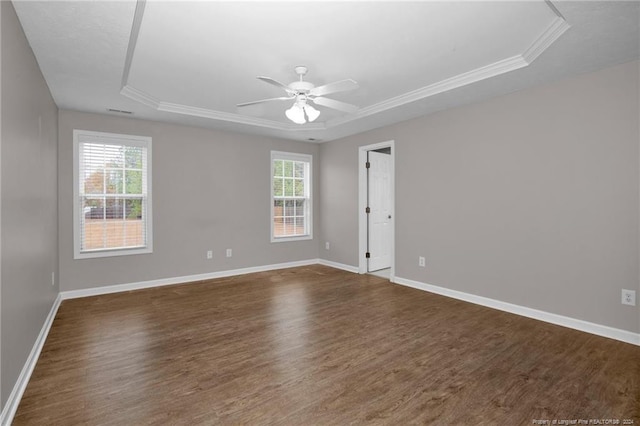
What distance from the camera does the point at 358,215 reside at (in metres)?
5.81

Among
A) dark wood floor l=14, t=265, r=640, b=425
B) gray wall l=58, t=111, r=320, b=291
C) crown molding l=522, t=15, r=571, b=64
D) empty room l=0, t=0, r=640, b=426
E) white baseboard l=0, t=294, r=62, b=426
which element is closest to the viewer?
white baseboard l=0, t=294, r=62, b=426

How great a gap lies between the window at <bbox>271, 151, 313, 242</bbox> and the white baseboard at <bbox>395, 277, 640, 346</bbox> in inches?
104

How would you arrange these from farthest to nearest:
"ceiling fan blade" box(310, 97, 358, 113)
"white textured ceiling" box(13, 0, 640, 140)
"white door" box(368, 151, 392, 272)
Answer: "white door" box(368, 151, 392, 272)
"ceiling fan blade" box(310, 97, 358, 113)
"white textured ceiling" box(13, 0, 640, 140)

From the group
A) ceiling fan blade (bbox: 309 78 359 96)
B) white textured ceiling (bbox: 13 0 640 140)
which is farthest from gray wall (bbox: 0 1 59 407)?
ceiling fan blade (bbox: 309 78 359 96)

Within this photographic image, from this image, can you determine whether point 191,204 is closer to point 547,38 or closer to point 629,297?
point 547,38

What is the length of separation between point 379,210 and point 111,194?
168 inches

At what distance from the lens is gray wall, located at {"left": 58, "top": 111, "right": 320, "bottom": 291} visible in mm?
4363

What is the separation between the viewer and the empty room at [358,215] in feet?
6.98

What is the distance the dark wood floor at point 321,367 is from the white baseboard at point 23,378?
0.05 m

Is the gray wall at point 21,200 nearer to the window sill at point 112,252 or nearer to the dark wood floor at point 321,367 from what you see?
the dark wood floor at point 321,367

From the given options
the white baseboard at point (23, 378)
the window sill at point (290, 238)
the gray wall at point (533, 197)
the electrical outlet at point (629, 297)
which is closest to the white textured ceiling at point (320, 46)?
the gray wall at point (533, 197)

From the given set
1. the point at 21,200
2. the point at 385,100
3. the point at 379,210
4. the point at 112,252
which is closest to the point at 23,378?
the point at 21,200

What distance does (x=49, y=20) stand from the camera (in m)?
2.24

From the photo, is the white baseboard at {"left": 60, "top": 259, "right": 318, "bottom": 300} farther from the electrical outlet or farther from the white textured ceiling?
the electrical outlet
